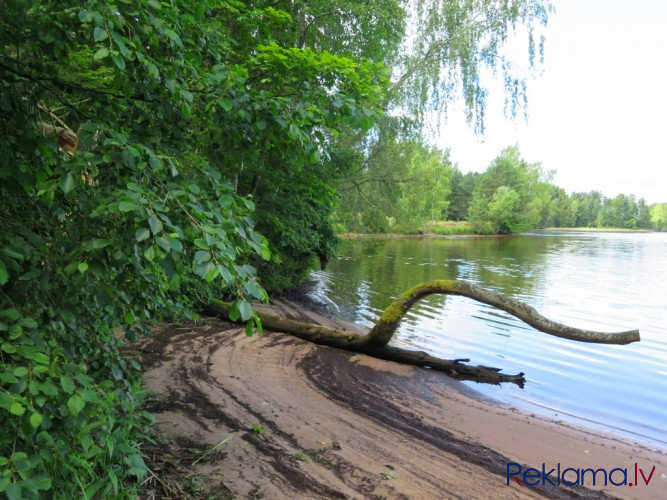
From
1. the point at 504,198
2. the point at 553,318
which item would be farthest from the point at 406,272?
A: the point at 504,198

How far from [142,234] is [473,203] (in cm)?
7063

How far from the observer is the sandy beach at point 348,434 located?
399cm

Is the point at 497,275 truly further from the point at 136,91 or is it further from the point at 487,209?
the point at 487,209

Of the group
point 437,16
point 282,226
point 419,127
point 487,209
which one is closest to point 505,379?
point 282,226

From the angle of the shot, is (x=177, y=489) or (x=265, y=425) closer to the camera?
(x=177, y=489)

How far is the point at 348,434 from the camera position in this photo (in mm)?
5129

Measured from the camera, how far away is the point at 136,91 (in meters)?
2.38

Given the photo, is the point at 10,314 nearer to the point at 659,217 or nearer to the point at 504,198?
the point at 504,198

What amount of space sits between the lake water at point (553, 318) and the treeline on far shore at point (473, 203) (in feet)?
8.94

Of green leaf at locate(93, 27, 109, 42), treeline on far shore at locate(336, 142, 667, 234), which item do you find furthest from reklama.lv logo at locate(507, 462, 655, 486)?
treeline on far shore at locate(336, 142, 667, 234)

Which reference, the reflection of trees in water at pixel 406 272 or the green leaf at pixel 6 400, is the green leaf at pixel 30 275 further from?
the reflection of trees in water at pixel 406 272

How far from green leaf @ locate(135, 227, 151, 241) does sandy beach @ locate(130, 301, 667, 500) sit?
2.41 metres

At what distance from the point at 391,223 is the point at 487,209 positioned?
51445mm

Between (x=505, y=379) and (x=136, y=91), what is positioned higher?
(x=136, y=91)
